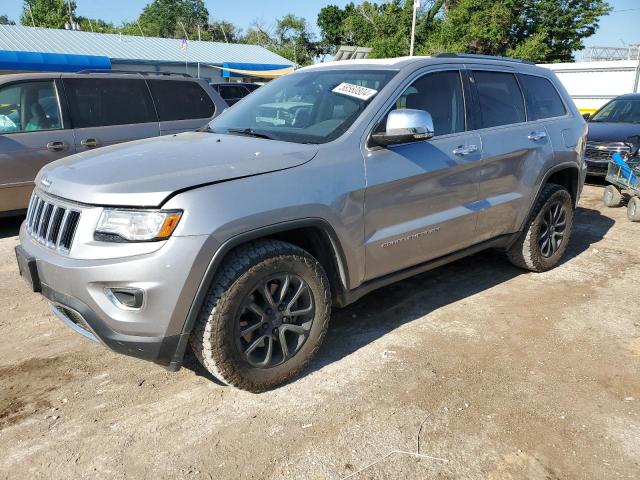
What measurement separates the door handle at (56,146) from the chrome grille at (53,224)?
11.1ft

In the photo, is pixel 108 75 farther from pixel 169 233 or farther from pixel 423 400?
pixel 423 400

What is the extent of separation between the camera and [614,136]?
8891mm

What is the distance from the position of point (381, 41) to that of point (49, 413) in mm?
40614

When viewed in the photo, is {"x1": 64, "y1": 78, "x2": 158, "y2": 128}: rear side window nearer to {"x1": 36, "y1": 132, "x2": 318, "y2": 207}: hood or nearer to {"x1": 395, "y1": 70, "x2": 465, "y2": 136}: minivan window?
{"x1": 36, "y1": 132, "x2": 318, "y2": 207}: hood

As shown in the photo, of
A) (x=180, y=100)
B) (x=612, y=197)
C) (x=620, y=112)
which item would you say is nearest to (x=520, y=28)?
(x=620, y=112)

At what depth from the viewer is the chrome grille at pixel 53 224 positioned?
268cm

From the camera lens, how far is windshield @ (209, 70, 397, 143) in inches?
132

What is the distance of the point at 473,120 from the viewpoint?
4031 millimetres

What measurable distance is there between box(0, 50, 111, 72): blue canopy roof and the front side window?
2119cm

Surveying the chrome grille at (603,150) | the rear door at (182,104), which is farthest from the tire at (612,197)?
the rear door at (182,104)

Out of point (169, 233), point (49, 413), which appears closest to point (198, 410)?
point (49, 413)

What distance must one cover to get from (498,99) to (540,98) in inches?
28.2

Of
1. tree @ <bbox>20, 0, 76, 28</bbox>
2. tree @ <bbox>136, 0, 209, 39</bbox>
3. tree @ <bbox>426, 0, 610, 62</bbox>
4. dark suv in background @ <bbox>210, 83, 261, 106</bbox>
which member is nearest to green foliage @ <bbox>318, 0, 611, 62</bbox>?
tree @ <bbox>426, 0, 610, 62</bbox>

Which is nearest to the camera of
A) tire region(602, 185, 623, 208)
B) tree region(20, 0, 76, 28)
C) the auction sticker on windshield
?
the auction sticker on windshield
